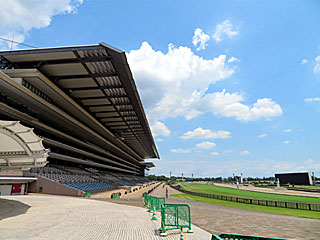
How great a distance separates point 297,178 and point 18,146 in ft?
389

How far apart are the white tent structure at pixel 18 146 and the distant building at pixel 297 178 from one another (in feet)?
376

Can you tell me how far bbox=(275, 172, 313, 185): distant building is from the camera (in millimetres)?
94756

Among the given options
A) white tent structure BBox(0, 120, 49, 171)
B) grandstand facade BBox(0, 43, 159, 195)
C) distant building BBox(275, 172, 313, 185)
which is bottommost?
distant building BBox(275, 172, 313, 185)

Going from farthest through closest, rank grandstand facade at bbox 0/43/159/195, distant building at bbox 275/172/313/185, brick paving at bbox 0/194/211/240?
distant building at bbox 275/172/313/185 → grandstand facade at bbox 0/43/159/195 → brick paving at bbox 0/194/211/240

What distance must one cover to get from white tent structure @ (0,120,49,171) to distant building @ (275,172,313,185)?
11466 cm

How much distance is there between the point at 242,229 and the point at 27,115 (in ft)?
91.9

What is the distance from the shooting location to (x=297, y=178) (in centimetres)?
9831

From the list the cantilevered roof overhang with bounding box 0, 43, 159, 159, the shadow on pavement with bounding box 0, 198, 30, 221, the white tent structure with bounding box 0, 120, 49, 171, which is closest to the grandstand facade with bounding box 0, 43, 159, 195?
the cantilevered roof overhang with bounding box 0, 43, 159, 159

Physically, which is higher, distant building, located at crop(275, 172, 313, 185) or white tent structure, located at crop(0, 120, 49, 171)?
white tent structure, located at crop(0, 120, 49, 171)

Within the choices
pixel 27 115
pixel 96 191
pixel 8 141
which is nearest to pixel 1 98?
pixel 27 115

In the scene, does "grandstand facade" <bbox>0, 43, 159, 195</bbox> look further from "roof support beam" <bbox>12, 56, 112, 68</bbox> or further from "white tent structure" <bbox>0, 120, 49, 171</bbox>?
"white tent structure" <bbox>0, 120, 49, 171</bbox>

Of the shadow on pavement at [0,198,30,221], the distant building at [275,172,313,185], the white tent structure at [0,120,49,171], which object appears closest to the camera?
the white tent structure at [0,120,49,171]

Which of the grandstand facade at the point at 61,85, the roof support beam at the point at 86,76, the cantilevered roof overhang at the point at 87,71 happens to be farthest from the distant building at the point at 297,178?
the roof support beam at the point at 86,76

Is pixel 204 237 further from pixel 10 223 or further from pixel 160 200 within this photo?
pixel 10 223
